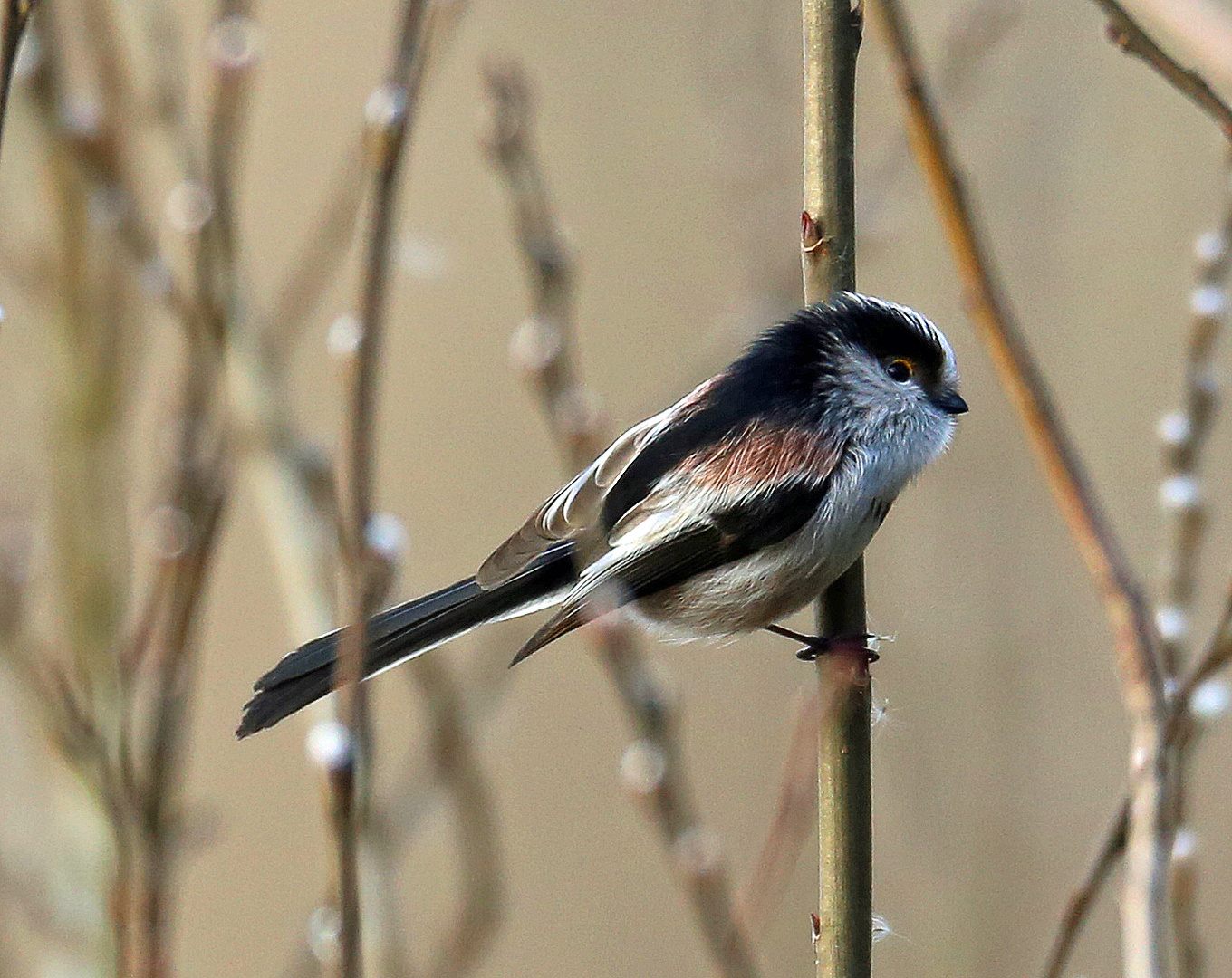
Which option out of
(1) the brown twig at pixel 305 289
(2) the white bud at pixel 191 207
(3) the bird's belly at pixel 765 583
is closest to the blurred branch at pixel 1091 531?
(3) the bird's belly at pixel 765 583

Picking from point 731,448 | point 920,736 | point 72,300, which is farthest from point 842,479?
point 920,736

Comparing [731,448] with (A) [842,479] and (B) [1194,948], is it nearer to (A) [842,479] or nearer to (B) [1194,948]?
(A) [842,479]

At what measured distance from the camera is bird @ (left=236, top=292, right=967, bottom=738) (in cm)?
114

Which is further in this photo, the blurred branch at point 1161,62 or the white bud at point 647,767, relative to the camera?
the white bud at point 647,767

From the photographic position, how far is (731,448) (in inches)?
47.2

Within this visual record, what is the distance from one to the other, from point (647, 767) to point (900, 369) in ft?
1.50

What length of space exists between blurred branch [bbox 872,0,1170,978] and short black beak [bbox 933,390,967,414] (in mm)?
597

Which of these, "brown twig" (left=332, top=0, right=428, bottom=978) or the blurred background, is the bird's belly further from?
the blurred background

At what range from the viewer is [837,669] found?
86 centimetres

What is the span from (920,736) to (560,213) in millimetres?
1413

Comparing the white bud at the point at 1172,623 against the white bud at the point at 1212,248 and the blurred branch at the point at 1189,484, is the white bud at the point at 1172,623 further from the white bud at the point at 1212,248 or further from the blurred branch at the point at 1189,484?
the white bud at the point at 1212,248

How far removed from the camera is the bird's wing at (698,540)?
3.84 ft

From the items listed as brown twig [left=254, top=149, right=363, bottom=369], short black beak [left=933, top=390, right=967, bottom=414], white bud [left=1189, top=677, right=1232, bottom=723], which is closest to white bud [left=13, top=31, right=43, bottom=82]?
brown twig [left=254, top=149, right=363, bottom=369]

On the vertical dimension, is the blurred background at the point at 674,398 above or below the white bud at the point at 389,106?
above
